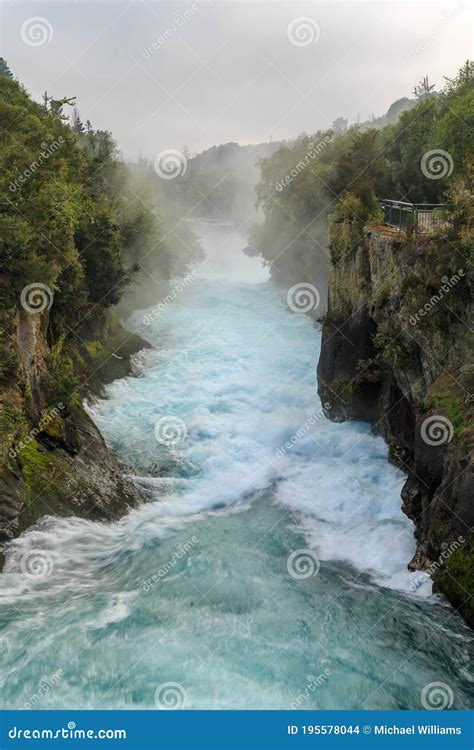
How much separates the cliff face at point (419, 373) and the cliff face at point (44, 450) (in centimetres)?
818

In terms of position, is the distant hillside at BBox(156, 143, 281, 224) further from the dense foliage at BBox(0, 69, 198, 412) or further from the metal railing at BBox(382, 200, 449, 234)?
the metal railing at BBox(382, 200, 449, 234)

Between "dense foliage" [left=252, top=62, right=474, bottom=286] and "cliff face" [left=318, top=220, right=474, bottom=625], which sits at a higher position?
"dense foliage" [left=252, top=62, right=474, bottom=286]

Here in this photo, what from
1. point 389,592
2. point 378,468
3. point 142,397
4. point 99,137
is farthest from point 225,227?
point 389,592

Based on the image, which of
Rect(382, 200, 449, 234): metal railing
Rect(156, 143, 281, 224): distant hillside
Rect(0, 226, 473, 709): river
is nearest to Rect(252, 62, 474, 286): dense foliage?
Rect(382, 200, 449, 234): metal railing

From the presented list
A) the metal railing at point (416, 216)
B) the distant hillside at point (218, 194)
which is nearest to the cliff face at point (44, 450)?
the metal railing at point (416, 216)

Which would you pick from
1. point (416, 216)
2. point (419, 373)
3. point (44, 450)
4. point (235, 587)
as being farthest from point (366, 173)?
point (235, 587)

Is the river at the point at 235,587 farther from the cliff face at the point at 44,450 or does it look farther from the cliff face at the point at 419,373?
the cliff face at the point at 419,373

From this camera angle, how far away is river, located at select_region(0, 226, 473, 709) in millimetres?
11445

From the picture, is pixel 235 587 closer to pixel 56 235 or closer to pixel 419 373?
pixel 419 373

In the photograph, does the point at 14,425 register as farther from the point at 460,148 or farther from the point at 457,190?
the point at 460,148

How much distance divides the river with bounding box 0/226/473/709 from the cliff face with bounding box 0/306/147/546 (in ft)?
1.76

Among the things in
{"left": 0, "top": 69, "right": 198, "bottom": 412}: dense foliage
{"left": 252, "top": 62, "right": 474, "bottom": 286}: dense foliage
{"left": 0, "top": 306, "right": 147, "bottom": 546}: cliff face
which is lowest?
{"left": 0, "top": 306, "right": 147, "bottom": 546}: cliff face

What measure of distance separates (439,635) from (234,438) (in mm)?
13337

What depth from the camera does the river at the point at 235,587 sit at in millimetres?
11445
